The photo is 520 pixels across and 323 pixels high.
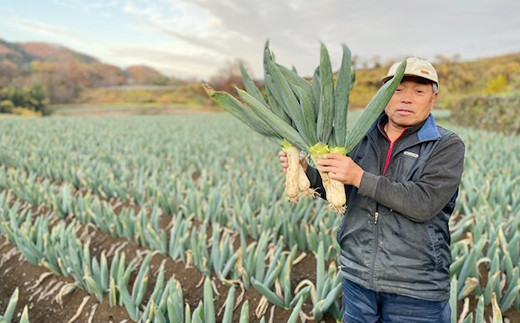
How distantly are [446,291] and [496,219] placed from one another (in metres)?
1.72

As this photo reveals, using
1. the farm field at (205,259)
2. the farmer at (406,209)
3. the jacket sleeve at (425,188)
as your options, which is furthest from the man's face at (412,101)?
the farm field at (205,259)

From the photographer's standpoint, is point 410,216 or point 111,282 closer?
point 410,216

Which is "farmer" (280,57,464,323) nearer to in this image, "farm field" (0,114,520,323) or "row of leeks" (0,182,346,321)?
"farm field" (0,114,520,323)

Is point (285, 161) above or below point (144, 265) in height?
above

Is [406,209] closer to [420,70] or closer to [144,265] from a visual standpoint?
[420,70]

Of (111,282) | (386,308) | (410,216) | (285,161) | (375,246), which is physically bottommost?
(111,282)

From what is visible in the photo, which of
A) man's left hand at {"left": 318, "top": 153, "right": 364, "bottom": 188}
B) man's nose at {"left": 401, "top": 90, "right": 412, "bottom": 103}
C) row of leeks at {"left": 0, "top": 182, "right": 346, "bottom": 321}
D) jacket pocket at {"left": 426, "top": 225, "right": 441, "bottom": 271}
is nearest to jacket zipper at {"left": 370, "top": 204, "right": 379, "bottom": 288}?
jacket pocket at {"left": 426, "top": 225, "right": 441, "bottom": 271}

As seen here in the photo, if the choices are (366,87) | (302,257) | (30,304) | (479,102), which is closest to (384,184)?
(302,257)

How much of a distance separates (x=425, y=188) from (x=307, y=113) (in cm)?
47

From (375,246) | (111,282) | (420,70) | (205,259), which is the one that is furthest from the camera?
(205,259)

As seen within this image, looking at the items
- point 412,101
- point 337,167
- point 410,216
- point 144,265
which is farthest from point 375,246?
point 144,265

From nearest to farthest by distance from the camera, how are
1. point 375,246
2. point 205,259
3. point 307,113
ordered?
point 307,113 → point 375,246 → point 205,259

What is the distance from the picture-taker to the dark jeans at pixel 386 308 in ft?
4.85

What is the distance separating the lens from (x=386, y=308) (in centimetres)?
153
